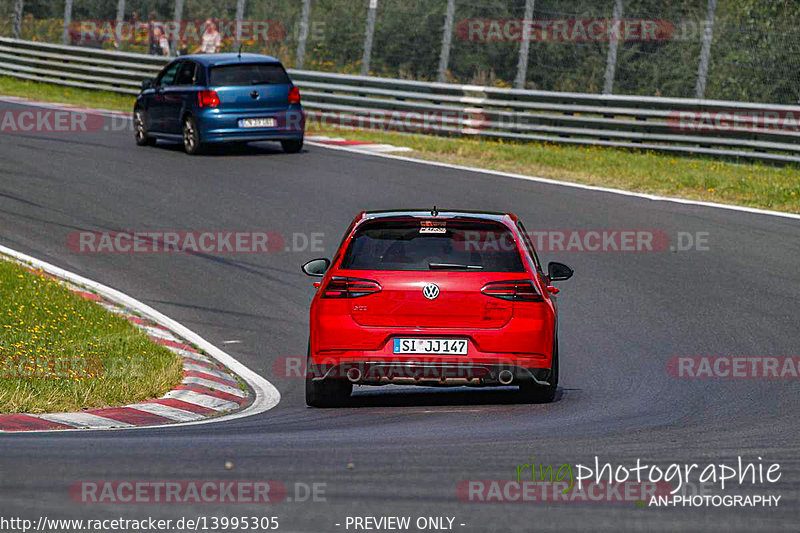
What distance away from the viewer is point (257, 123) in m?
22.8

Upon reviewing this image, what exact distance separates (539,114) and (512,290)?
16.3 m

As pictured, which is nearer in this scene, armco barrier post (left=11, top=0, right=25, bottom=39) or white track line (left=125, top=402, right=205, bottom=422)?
white track line (left=125, top=402, right=205, bottom=422)

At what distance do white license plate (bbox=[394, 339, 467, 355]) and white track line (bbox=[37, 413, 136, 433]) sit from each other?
6.28 feet

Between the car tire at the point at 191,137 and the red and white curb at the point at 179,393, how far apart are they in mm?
9605

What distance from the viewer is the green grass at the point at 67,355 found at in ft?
30.8

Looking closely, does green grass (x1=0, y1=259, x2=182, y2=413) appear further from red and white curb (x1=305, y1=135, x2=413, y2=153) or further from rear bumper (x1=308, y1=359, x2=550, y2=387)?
red and white curb (x1=305, y1=135, x2=413, y2=153)

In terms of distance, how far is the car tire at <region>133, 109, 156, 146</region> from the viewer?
24.0 metres

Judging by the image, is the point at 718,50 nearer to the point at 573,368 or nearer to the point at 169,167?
the point at 169,167

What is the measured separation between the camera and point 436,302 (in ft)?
29.4

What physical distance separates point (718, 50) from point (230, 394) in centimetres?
1439

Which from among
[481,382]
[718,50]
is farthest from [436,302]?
[718,50]
